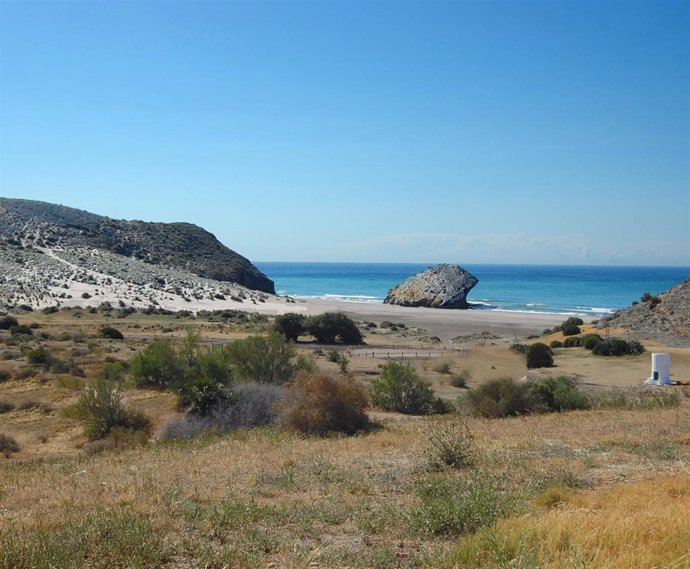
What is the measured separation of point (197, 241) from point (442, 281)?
2047 inches

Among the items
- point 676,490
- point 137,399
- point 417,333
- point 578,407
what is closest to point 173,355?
point 137,399

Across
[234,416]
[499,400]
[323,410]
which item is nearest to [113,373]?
[234,416]

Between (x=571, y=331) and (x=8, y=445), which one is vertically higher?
(x=571, y=331)

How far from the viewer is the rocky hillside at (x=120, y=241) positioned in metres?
103

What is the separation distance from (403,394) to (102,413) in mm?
9870

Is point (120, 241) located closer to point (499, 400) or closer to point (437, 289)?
point (437, 289)

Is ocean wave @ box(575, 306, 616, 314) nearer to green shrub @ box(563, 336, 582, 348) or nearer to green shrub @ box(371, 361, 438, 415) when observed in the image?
green shrub @ box(563, 336, 582, 348)

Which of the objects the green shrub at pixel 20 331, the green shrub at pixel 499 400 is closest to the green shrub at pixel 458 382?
the green shrub at pixel 499 400

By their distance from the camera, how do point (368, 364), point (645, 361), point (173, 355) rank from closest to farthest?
1. point (173, 355)
2. point (645, 361)
3. point (368, 364)

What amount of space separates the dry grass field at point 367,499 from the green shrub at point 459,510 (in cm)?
2

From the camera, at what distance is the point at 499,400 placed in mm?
22406

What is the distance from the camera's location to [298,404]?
18.2 metres

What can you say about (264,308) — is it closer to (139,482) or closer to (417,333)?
(417,333)

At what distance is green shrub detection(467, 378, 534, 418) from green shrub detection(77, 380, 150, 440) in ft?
33.9
